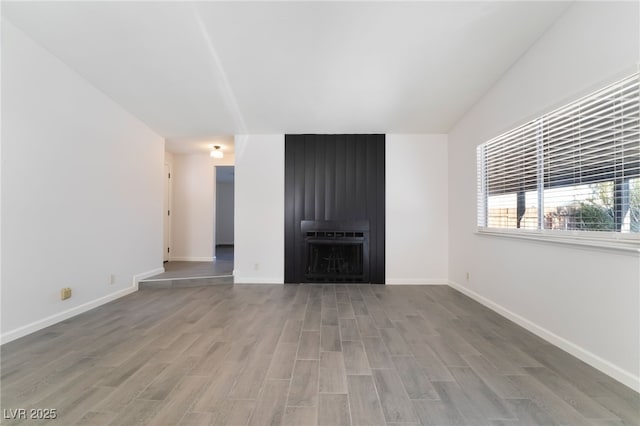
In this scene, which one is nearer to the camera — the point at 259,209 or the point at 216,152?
the point at 259,209

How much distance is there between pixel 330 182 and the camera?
425 centimetres

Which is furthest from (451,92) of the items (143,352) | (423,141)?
(143,352)

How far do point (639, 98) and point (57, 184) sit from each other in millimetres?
4935

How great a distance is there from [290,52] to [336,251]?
294 cm

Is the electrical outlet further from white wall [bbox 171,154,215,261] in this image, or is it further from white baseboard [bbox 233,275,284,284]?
white wall [bbox 171,154,215,261]

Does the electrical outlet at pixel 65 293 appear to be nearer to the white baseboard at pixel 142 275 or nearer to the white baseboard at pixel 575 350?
the white baseboard at pixel 142 275

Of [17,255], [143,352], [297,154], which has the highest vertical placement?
[297,154]

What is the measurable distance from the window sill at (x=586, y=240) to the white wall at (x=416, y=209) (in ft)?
4.75

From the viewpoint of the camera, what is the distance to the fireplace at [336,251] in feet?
13.7

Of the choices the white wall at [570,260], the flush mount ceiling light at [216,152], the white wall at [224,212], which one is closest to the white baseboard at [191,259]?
the flush mount ceiling light at [216,152]

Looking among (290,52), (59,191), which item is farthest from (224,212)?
(290,52)

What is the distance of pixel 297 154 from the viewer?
14.0 feet

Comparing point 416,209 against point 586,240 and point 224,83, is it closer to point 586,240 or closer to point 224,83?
point 586,240

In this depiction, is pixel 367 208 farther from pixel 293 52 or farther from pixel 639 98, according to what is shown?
pixel 639 98
